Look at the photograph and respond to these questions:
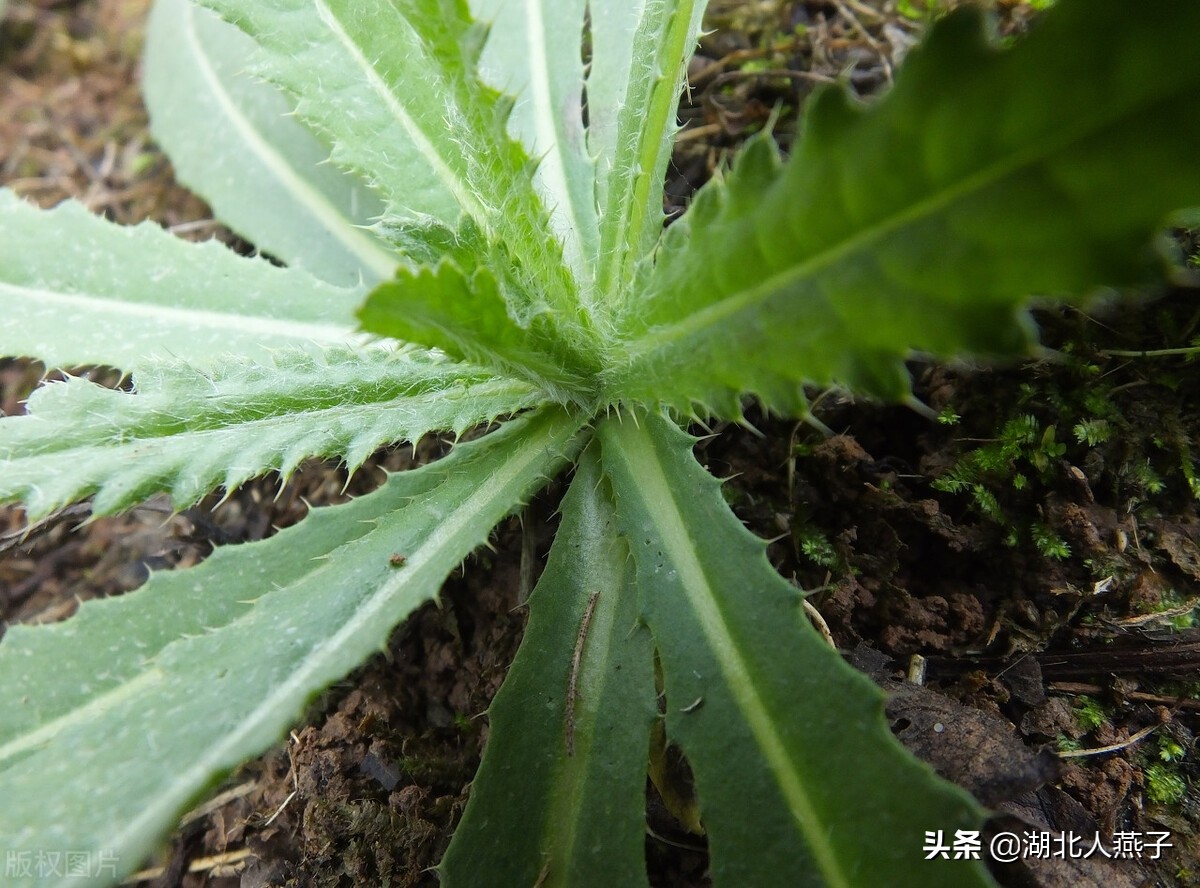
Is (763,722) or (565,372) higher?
(565,372)

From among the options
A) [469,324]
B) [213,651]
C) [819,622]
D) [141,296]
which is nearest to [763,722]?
[819,622]

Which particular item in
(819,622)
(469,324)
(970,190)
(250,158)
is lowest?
(819,622)

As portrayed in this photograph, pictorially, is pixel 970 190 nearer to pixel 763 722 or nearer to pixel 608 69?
pixel 763 722

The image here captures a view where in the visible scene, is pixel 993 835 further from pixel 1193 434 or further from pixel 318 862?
pixel 318 862

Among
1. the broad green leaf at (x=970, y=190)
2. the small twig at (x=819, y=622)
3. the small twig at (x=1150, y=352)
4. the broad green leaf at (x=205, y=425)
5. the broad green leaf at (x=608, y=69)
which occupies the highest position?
the broad green leaf at (x=608, y=69)

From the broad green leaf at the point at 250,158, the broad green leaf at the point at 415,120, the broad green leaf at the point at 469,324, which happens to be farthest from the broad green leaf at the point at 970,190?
the broad green leaf at the point at 250,158

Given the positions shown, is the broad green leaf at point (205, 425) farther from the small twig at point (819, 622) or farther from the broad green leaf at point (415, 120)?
the small twig at point (819, 622)
